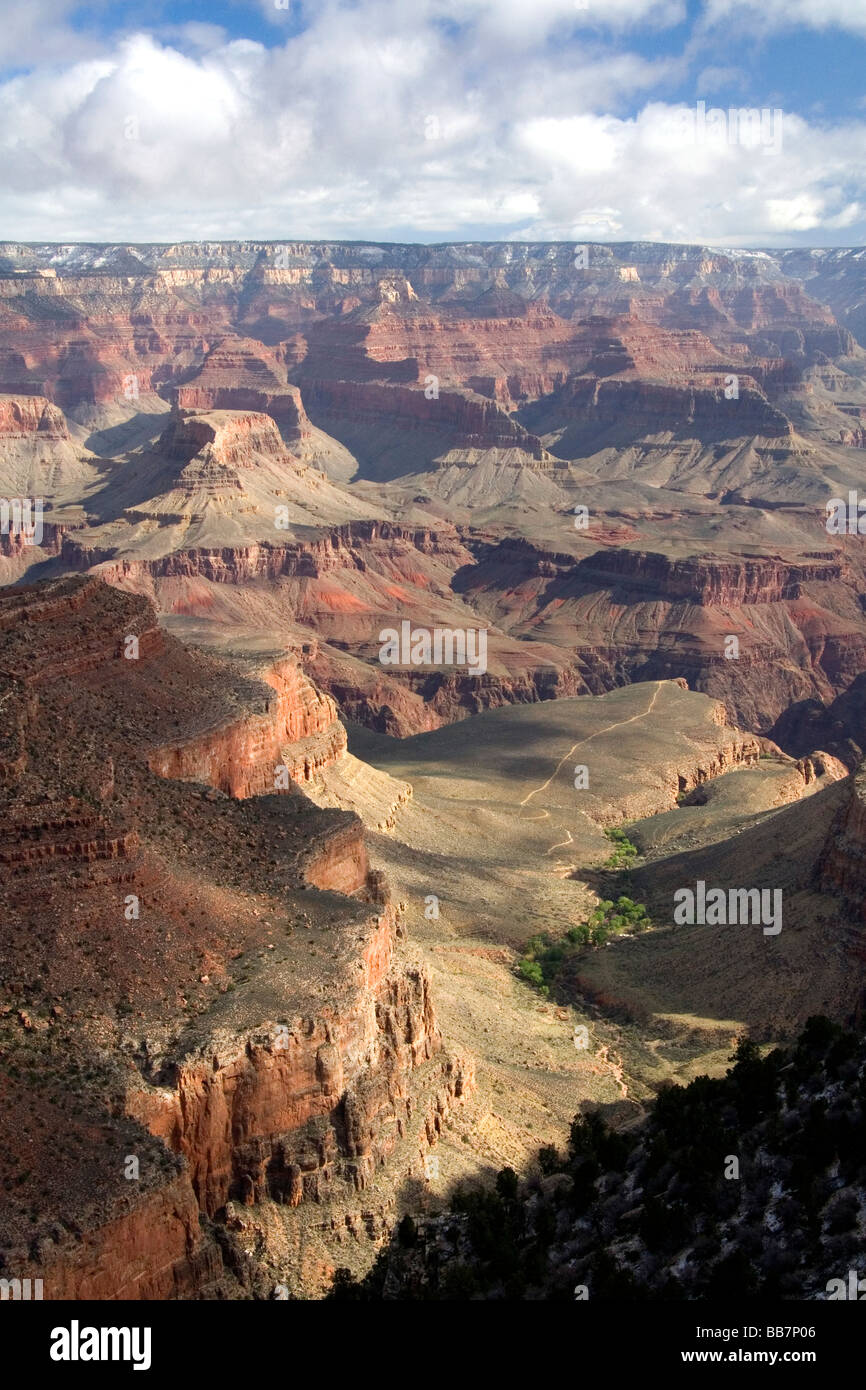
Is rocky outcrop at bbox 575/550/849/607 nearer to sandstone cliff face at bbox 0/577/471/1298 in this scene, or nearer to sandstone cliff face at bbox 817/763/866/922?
sandstone cliff face at bbox 817/763/866/922

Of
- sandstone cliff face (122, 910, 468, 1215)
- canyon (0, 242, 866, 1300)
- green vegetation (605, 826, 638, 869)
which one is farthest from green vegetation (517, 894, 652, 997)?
sandstone cliff face (122, 910, 468, 1215)

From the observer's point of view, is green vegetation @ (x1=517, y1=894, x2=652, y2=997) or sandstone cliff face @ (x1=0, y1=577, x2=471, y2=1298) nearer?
sandstone cliff face @ (x1=0, y1=577, x2=471, y2=1298)

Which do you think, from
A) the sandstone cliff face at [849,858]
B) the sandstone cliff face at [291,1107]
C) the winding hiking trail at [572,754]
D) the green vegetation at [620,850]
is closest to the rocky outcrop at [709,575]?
the winding hiking trail at [572,754]

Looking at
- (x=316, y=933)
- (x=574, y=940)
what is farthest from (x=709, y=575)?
(x=316, y=933)

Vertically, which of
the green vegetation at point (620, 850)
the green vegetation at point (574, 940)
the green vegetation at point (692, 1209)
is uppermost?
the green vegetation at point (620, 850)

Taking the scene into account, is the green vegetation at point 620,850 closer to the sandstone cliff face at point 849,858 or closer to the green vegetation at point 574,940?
the green vegetation at point 574,940
